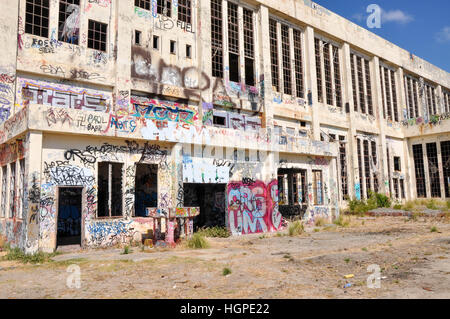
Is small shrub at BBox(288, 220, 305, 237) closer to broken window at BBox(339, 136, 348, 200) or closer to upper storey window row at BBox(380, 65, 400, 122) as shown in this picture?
broken window at BBox(339, 136, 348, 200)

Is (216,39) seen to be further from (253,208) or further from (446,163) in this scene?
(446,163)

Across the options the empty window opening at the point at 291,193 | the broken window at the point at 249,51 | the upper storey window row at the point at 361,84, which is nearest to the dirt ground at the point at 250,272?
the empty window opening at the point at 291,193

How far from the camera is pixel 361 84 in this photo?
31500 millimetres

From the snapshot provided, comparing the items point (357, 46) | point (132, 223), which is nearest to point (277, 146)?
point (132, 223)

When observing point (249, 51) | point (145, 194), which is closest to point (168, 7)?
point (249, 51)

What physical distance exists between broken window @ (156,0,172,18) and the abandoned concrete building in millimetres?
121

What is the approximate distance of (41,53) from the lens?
50.3 ft

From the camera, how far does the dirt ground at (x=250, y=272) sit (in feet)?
20.1

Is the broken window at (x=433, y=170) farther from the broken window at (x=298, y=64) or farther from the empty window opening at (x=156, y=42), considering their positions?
the empty window opening at (x=156, y=42)

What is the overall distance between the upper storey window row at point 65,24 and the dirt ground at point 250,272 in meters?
10.2

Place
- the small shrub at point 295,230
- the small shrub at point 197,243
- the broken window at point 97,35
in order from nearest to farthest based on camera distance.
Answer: the small shrub at point 197,243 → the small shrub at point 295,230 → the broken window at point 97,35

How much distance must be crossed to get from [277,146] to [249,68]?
8106 mm

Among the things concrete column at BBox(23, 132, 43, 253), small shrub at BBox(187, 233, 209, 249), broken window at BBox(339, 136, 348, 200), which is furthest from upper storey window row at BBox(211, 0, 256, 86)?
concrete column at BBox(23, 132, 43, 253)
